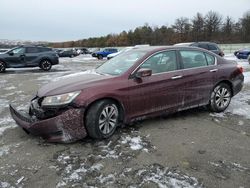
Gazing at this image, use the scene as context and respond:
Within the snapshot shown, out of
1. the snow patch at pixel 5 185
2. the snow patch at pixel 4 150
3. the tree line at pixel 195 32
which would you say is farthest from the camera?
the tree line at pixel 195 32

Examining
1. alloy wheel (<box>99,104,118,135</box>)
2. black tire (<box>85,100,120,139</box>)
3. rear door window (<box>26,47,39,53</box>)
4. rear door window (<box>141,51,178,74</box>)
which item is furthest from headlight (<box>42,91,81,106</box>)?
rear door window (<box>26,47,39,53</box>)

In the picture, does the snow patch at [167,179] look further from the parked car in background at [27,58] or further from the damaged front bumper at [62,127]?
the parked car in background at [27,58]

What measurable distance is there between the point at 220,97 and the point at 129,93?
8.06 ft

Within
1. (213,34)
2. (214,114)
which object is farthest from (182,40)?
(214,114)

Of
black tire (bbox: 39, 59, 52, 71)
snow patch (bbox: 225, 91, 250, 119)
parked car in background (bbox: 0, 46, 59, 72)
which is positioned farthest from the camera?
black tire (bbox: 39, 59, 52, 71)

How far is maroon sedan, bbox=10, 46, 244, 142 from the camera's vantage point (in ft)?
15.0

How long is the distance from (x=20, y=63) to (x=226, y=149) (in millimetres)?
15762

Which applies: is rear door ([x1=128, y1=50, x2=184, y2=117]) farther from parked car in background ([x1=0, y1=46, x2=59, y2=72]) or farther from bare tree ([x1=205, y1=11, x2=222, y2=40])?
bare tree ([x1=205, y1=11, x2=222, y2=40])

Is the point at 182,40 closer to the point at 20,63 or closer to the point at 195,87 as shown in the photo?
the point at 20,63

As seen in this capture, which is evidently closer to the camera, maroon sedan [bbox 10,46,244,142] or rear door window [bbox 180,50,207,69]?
maroon sedan [bbox 10,46,244,142]

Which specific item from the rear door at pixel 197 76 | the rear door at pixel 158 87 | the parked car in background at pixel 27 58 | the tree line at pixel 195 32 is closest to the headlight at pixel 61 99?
the rear door at pixel 158 87

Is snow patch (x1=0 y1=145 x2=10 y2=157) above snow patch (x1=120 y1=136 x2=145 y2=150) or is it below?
above

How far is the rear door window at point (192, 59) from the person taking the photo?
19.6 feet

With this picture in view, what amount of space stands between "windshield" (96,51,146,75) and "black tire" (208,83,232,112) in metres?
1.95
